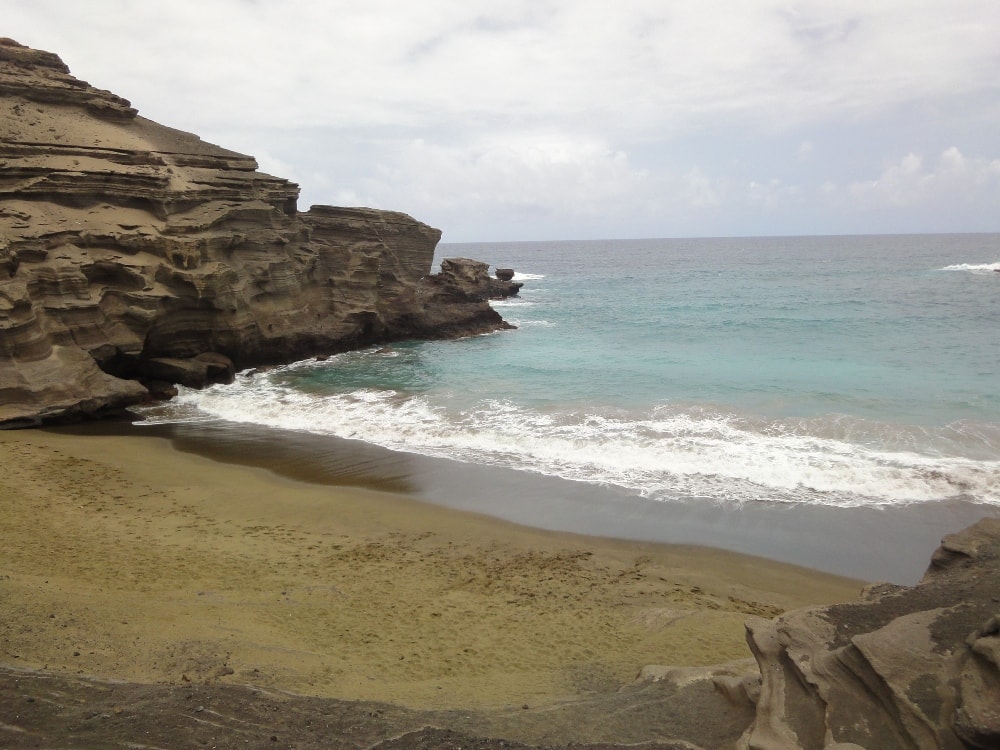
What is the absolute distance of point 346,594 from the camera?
8.60 metres

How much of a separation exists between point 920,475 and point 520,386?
1123 cm

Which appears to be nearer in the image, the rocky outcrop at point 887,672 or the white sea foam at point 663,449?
the rocky outcrop at point 887,672

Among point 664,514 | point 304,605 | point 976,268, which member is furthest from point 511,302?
point 976,268

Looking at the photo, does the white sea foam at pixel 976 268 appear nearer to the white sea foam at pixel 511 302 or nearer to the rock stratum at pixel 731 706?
the white sea foam at pixel 511 302

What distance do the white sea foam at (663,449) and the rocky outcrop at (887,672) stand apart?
6.87 m

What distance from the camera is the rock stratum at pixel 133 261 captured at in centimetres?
1742

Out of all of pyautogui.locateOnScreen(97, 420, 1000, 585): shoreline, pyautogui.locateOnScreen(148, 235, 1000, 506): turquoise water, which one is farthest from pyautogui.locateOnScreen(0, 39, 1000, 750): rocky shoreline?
pyautogui.locateOnScreen(148, 235, 1000, 506): turquoise water

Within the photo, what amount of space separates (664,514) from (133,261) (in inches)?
627

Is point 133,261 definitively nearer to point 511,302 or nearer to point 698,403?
point 698,403

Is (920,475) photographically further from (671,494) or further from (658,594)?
(658,594)

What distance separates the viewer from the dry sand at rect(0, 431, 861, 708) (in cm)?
661

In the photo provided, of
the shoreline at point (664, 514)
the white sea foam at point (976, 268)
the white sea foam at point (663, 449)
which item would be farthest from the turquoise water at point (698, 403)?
the white sea foam at point (976, 268)

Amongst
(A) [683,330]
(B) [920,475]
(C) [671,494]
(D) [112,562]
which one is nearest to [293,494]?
(D) [112,562]

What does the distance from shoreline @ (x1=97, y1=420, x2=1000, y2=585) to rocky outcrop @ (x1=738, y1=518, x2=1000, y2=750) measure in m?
4.69
